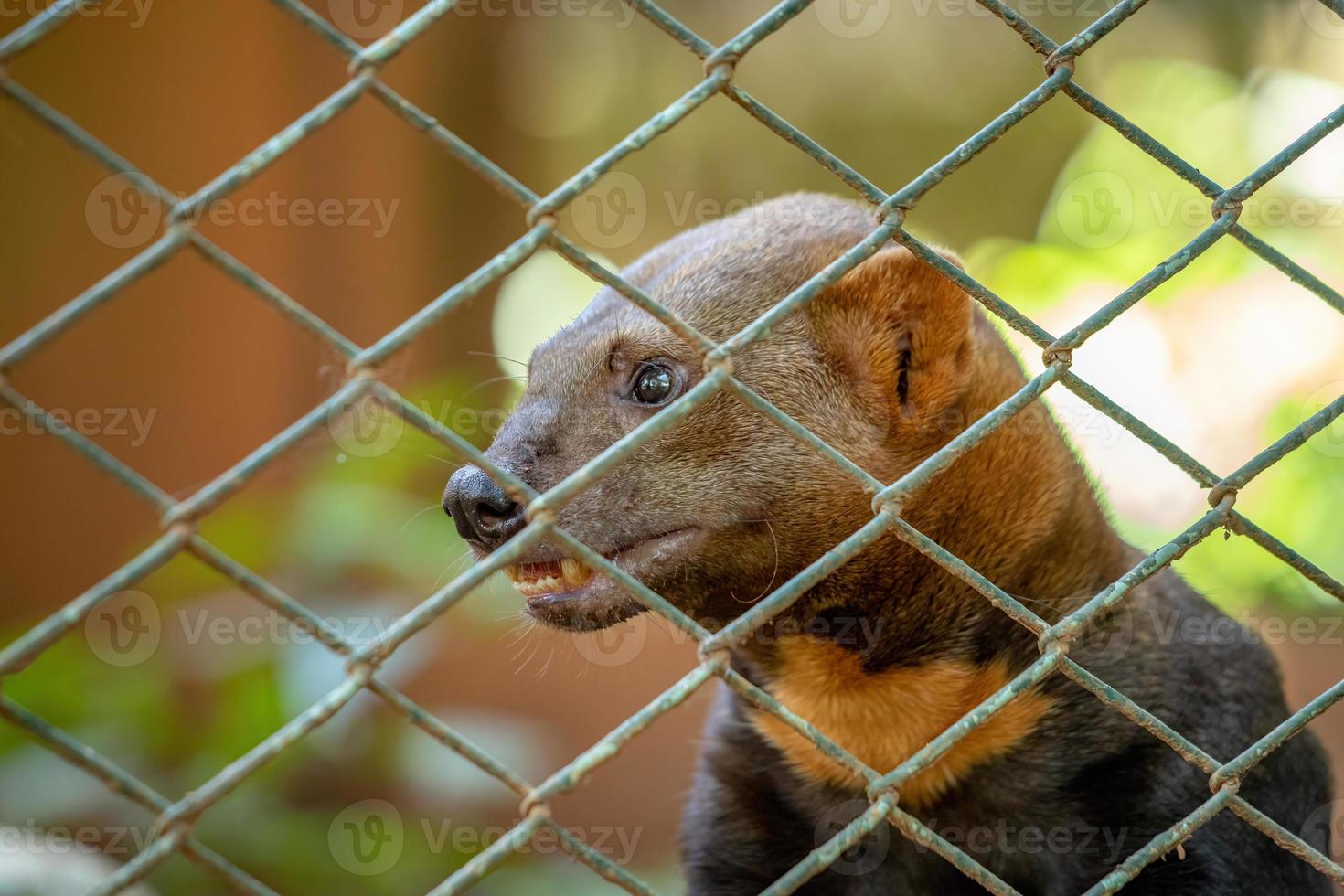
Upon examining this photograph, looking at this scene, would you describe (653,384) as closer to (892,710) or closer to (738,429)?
(738,429)

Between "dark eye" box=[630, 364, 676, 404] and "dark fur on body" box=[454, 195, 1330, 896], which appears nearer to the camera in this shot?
"dark fur on body" box=[454, 195, 1330, 896]

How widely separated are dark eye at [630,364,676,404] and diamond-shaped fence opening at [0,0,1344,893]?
92cm

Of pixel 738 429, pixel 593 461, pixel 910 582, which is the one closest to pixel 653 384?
pixel 738 429

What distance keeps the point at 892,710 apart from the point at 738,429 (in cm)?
73

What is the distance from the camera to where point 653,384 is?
2.63 metres

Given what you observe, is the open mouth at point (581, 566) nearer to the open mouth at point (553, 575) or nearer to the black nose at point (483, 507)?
the open mouth at point (553, 575)

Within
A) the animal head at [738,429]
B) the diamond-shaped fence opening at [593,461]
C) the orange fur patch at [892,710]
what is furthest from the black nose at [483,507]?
the orange fur patch at [892,710]

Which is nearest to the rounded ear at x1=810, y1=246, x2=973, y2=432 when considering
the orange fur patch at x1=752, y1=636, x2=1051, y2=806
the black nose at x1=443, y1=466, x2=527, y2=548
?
the orange fur patch at x1=752, y1=636, x2=1051, y2=806

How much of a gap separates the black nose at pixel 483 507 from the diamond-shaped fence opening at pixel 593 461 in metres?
0.59

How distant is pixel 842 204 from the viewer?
3.13m

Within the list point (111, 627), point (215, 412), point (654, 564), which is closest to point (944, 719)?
point (654, 564)

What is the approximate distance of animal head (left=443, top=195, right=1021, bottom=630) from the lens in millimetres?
2432

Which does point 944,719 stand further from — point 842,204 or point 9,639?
point 9,639

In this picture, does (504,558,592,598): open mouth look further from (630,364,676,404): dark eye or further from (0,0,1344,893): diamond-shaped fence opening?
(0,0,1344,893): diamond-shaped fence opening
